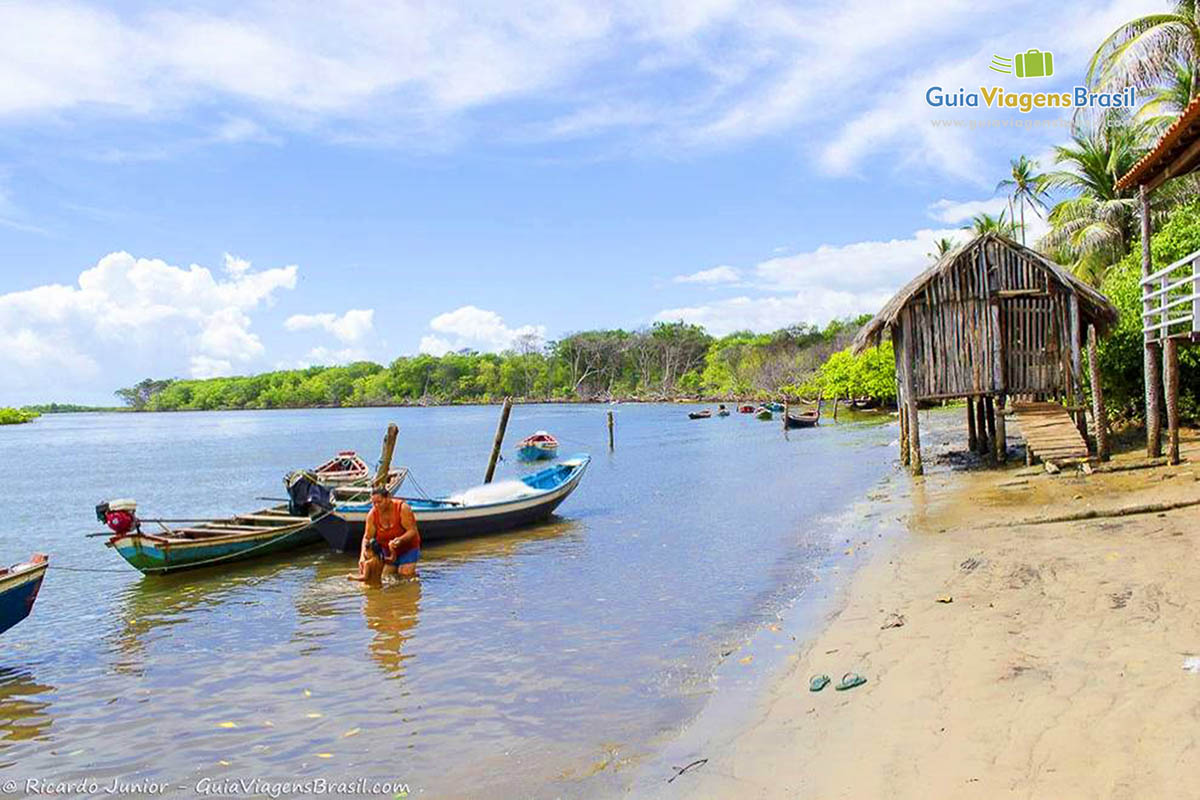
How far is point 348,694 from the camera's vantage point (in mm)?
8211

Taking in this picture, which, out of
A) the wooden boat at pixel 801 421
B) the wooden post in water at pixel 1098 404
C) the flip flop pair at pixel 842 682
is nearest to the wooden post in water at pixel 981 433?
the wooden post in water at pixel 1098 404

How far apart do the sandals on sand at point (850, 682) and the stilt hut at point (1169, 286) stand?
29.8 ft

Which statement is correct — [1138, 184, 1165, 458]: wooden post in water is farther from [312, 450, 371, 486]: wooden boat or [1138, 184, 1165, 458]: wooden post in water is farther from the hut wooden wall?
[312, 450, 371, 486]: wooden boat

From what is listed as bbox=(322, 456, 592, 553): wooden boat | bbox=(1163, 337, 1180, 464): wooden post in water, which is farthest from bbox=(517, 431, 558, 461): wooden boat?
bbox=(1163, 337, 1180, 464): wooden post in water

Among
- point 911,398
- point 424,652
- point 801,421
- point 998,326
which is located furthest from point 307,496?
point 801,421

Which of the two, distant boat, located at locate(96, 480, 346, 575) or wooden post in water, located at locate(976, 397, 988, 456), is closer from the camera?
distant boat, located at locate(96, 480, 346, 575)

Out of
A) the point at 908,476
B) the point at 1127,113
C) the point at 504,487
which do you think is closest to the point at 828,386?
the point at 1127,113

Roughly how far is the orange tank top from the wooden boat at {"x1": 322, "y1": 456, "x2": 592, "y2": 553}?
1.99m

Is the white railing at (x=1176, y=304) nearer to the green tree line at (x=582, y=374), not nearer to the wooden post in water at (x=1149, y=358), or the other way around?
the wooden post in water at (x=1149, y=358)

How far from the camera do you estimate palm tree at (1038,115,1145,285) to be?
30.2 metres

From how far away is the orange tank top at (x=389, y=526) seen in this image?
13.4 metres

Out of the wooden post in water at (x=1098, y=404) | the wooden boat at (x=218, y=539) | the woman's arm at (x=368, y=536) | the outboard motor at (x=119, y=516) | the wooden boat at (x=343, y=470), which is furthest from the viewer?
the wooden boat at (x=343, y=470)

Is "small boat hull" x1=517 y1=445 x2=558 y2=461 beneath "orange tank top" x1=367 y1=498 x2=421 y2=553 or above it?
beneath

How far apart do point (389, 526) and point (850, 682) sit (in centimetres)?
892
